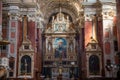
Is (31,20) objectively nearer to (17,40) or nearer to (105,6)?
(17,40)

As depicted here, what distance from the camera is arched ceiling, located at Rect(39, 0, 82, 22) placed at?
3321 centimetres

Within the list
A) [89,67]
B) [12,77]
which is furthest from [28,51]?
[89,67]

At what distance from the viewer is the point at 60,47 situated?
1352 inches

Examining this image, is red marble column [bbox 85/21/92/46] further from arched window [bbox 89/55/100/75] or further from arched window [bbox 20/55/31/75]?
arched window [bbox 20/55/31/75]

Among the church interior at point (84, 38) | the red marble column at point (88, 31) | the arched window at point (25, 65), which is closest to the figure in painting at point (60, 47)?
the church interior at point (84, 38)

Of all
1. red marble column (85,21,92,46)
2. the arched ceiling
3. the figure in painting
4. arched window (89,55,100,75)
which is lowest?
arched window (89,55,100,75)

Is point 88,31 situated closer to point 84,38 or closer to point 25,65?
point 84,38

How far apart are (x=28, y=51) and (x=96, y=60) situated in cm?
661

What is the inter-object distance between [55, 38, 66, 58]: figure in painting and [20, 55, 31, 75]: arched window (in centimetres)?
907

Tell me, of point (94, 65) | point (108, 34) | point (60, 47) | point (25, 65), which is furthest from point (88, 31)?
point (60, 47)

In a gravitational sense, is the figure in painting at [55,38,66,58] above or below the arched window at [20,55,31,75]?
above

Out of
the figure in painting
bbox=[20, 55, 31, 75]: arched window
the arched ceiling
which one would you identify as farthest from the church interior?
the figure in painting

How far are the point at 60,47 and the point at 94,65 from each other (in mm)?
9688

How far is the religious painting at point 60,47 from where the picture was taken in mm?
34031
